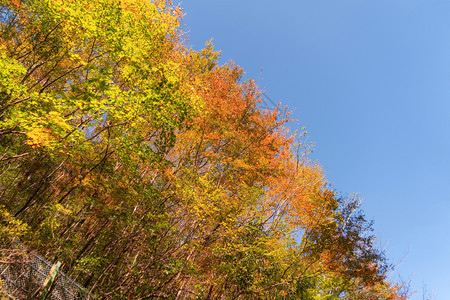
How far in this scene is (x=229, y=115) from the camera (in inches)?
663

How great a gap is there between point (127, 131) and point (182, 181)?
3.83 metres

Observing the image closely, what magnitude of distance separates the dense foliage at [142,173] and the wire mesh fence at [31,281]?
70cm

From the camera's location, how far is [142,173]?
14484 mm

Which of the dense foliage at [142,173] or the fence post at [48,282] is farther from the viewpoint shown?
the dense foliage at [142,173]

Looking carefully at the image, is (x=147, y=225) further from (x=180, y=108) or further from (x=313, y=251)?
(x=313, y=251)

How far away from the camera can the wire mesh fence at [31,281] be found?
28.7 ft

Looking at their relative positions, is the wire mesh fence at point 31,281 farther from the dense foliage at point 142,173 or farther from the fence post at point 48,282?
the fence post at point 48,282

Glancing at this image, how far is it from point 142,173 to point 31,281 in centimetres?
666

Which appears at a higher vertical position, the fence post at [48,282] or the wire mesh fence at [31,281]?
the fence post at [48,282]

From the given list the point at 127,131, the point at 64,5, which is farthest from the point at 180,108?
the point at 64,5

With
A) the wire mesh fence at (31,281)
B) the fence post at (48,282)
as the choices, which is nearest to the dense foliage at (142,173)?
the wire mesh fence at (31,281)

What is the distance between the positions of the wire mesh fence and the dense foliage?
70 centimetres

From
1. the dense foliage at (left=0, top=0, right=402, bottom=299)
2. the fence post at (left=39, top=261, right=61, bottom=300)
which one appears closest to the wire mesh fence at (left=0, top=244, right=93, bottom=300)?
the dense foliage at (left=0, top=0, right=402, bottom=299)

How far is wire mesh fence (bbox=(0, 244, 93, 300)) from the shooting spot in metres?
8.76
